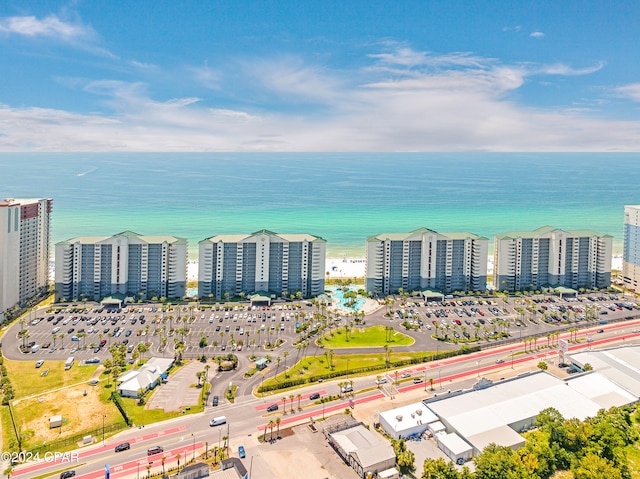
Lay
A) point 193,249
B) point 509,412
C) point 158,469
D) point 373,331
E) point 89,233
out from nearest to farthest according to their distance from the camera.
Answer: point 158,469 < point 509,412 < point 373,331 < point 193,249 < point 89,233

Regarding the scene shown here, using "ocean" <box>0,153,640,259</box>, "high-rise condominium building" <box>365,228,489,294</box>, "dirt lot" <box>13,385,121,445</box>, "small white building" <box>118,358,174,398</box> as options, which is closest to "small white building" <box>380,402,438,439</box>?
"small white building" <box>118,358,174,398</box>

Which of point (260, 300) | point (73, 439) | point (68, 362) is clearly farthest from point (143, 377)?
point (260, 300)

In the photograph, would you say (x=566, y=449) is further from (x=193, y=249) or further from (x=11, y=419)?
(x=193, y=249)

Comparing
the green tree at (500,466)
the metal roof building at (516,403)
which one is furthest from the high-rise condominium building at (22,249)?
the green tree at (500,466)

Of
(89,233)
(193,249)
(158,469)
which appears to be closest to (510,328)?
(158,469)

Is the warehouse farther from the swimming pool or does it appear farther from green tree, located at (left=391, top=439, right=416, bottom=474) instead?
the swimming pool

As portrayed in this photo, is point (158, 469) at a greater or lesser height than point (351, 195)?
lesser
